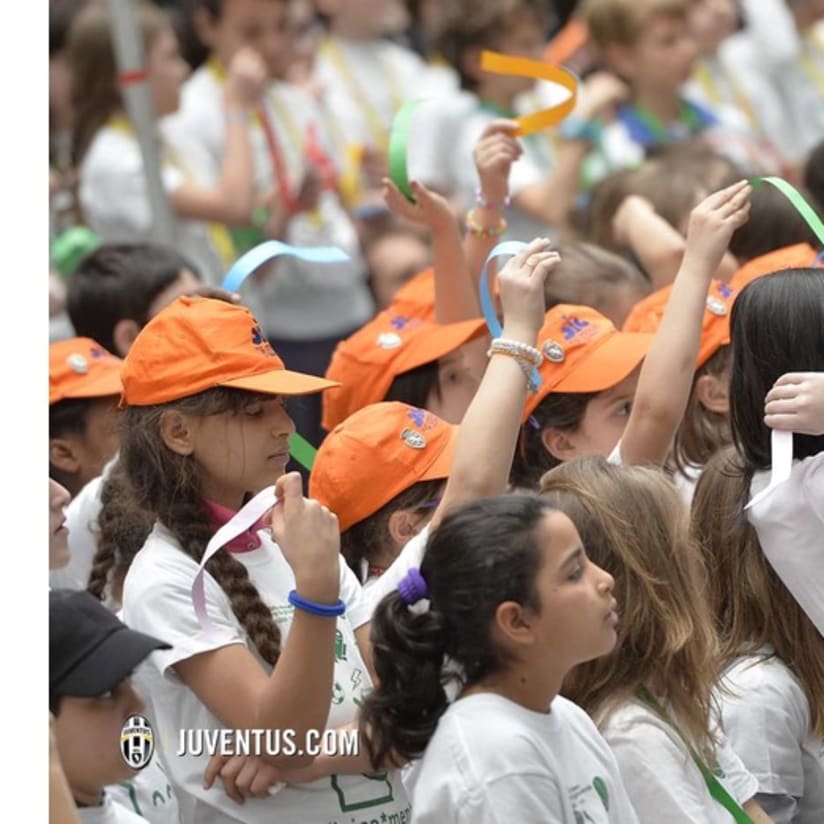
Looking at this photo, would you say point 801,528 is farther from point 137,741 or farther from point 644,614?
point 137,741

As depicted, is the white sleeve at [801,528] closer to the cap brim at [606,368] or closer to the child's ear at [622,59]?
the cap brim at [606,368]

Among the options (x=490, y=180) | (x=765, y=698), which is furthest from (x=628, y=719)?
(x=490, y=180)

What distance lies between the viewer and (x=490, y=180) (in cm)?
437

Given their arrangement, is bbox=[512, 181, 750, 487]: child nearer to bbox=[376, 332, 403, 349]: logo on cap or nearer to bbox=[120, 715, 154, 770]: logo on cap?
bbox=[376, 332, 403, 349]: logo on cap

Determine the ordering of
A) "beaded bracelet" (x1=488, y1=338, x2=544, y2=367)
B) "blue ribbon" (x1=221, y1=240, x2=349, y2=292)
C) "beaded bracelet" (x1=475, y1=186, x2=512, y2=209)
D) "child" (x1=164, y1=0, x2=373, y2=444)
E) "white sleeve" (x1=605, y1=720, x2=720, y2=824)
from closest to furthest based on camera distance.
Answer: "white sleeve" (x1=605, y1=720, x2=720, y2=824), "beaded bracelet" (x1=488, y1=338, x2=544, y2=367), "blue ribbon" (x1=221, y1=240, x2=349, y2=292), "beaded bracelet" (x1=475, y1=186, x2=512, y2=209), "child" (x1=164, y1=0, x2=373, y2=444)

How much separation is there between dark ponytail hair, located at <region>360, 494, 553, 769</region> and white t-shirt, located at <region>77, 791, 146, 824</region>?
0.40 meters

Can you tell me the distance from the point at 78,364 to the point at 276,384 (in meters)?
1.24

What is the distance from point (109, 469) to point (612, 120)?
4304 mm

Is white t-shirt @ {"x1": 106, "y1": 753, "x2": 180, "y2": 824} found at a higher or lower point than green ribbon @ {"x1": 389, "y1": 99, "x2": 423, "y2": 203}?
lower

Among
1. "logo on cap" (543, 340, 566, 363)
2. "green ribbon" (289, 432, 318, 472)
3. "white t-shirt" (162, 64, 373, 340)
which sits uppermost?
"logo on cap" (543, 340, 566, 363)

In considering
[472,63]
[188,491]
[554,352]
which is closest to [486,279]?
[554,352]

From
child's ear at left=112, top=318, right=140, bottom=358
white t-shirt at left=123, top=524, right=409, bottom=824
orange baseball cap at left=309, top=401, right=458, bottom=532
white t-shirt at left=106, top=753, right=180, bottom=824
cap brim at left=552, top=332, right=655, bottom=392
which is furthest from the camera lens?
child's ear at left=112, top=318, right=140, bottom=358

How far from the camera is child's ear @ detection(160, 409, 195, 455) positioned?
3.24 m

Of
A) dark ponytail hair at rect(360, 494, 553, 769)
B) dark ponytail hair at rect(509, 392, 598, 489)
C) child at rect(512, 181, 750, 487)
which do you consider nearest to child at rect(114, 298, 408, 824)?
dark ponytail hair at rect(360, 494, 553, 769)
